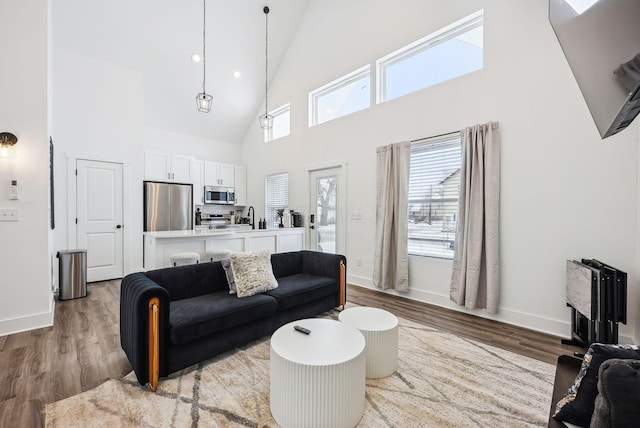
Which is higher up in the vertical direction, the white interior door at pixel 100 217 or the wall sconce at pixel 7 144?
the wall sconce at pixel 7 144

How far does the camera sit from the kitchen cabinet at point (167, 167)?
5.50 m

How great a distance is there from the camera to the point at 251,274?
261 centimetres

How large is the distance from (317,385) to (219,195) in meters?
5.88

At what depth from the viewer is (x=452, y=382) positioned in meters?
1.93

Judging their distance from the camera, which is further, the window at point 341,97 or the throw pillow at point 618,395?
the window at point 341,97

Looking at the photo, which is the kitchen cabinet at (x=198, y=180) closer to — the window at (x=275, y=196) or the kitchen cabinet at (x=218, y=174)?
the kitchen cabinet at (x=218, y=174)

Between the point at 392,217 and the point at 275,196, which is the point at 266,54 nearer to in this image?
the point at 275,196

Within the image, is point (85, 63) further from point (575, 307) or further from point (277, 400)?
point (575, 307)

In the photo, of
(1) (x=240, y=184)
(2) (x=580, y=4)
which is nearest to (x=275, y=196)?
(1) (x=240, y=184)

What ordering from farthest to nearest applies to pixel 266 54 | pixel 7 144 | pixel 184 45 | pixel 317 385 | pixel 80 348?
pixel 266 54 < pixel 184 45 < pixel 7 144 < pixel 80 348 < pixel 317 385

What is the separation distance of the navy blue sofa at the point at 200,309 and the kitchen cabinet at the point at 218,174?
410 centimetres

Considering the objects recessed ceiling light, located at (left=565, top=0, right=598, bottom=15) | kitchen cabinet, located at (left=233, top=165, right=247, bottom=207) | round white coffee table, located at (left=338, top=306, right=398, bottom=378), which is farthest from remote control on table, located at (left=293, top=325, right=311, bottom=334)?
kitchen cabinet, located at (left=233, top=165, right=247, bottom=207)

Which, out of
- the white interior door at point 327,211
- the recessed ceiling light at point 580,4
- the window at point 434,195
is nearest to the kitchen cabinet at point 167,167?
the white interior door at point 327,211

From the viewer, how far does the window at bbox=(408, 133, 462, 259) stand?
3512mm
